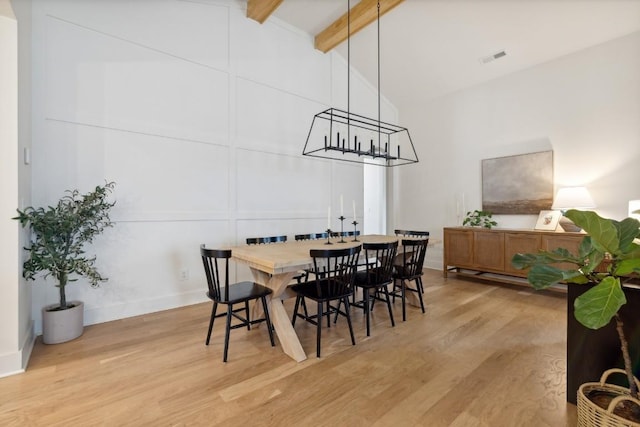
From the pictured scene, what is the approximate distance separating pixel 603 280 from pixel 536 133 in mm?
3913

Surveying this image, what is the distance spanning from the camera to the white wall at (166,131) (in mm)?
2775

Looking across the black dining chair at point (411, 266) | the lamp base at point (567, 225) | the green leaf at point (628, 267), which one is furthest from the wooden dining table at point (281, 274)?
the lamp base at point (567, 225)

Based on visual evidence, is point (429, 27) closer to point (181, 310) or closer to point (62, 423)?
point (181, 310)

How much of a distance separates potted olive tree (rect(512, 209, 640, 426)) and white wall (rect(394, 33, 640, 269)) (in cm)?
325

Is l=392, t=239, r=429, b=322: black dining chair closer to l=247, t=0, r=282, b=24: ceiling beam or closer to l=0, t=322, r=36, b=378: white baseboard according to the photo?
l=0, t=322, r=36, b=378: white baseboard

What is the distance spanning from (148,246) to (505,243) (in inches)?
181

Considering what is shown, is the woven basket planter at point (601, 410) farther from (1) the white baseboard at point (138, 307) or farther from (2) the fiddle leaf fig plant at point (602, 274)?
(1) the white baseboard at point (138, 307)

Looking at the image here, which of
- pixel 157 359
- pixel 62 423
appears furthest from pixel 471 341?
pixel 62 423

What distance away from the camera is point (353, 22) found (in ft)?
13.7

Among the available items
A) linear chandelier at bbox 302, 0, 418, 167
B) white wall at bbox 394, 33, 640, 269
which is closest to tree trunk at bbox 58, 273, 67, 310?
linear chandelier at bbox 302, 0, 418, 167

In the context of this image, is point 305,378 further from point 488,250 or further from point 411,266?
point 488,250

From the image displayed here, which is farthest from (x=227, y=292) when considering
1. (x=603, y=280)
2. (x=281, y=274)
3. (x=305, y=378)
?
(x=603, y=280)

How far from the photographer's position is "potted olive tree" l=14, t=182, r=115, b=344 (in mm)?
2340

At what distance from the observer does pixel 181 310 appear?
10.9ft
